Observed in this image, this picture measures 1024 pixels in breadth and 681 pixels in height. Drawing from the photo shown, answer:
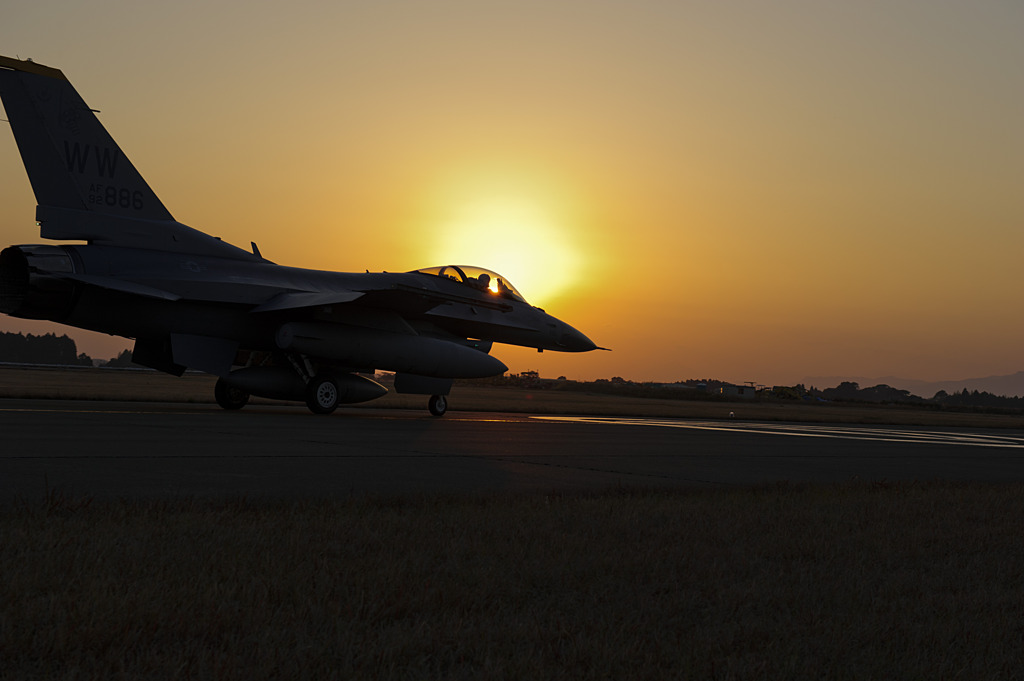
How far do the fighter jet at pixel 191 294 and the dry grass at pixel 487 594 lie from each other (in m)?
11.8

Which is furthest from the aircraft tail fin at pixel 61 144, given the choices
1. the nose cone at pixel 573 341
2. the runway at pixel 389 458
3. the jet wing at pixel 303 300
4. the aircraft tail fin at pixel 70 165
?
the nose cone at pixel 573 341

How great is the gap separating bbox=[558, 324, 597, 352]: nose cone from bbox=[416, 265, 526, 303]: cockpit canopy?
6.56ft

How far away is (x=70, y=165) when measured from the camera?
17141 millimetres

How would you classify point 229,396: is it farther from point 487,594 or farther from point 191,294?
point 487,594

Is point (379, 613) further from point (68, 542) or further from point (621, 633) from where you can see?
point (68, 542)

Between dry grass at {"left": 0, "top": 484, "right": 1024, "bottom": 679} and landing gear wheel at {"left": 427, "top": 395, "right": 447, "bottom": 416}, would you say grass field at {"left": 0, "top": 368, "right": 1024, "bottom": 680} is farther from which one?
landing gear wheel at {"left": 427, "top": 395, "right": 447, "bottom": 416}

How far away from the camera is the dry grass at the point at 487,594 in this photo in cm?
336

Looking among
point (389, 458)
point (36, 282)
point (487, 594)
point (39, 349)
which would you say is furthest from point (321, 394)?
point (39, 349)

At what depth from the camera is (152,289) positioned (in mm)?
16938

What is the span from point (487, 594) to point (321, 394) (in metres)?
16.0

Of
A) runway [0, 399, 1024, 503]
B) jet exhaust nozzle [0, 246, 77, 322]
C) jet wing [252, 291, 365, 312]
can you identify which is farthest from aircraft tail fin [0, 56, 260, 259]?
runway [0, 399, 1024, 503]

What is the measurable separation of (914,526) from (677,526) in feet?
6.85

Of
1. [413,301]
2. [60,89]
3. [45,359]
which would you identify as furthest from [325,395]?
[45,359]

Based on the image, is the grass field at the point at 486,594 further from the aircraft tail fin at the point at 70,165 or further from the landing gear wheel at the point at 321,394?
the landing gear wheel at the point at 321,394
